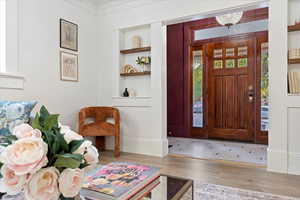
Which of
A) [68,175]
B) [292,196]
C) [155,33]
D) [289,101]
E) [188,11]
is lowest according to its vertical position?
[292,196]

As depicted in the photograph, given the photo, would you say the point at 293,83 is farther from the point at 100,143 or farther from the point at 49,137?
the point at 100,143

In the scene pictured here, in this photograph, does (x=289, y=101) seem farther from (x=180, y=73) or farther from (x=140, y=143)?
(x=180, y=73)

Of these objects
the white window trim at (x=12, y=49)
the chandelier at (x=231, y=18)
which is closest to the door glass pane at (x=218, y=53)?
the chandelier at (x=231, y=18)

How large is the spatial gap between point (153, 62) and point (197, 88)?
1.74 metres

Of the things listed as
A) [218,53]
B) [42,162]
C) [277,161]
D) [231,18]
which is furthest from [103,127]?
[218,53]

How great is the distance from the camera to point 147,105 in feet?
10.5

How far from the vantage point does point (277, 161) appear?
2344 mm

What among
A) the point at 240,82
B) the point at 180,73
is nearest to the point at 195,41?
the point at 180,73

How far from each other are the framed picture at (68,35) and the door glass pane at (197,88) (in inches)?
101

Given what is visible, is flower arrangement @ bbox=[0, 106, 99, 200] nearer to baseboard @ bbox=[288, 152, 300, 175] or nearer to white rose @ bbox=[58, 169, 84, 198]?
white rose @ bbox=[58, 169, 84, 198]

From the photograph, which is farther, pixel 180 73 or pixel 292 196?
pixel 180 73

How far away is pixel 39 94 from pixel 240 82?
3647 millimetres

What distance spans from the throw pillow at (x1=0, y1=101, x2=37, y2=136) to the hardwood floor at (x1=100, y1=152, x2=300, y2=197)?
1.24 metres

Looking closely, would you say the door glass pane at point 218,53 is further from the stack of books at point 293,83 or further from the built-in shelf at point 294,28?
the stack of books at point 293,83
